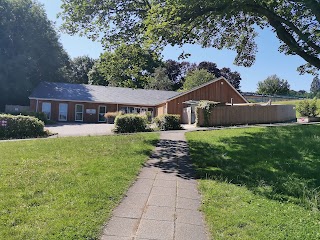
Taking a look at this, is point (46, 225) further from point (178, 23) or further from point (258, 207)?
point (178, 23)

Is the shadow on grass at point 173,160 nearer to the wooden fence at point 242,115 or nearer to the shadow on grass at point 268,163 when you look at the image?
the shadow on grass at point 268,163

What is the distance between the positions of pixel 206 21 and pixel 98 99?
28.2 meters

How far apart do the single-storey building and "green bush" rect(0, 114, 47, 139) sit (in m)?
17.2

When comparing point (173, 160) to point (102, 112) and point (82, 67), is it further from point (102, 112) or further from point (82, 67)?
point (82, 67)

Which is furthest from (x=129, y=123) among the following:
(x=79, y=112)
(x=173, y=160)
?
(x=79, y=112)

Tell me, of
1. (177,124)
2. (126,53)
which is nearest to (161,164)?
(126,53)

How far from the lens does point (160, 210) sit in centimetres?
555

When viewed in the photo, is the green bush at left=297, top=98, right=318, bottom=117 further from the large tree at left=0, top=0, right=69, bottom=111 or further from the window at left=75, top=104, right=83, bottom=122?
the large tree at left=0, top=0, right=69, bottom=111

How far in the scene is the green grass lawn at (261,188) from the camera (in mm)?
4953

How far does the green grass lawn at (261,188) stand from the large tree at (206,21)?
15.2 feet

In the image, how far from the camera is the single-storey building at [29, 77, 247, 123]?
116 ft

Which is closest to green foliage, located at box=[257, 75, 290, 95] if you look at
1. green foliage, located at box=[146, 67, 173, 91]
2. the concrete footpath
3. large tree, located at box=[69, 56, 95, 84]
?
green foliage, located at box=[146, 67, 173, 91]

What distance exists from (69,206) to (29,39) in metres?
42.9

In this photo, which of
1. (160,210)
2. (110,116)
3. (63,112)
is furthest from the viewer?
(63,112)
